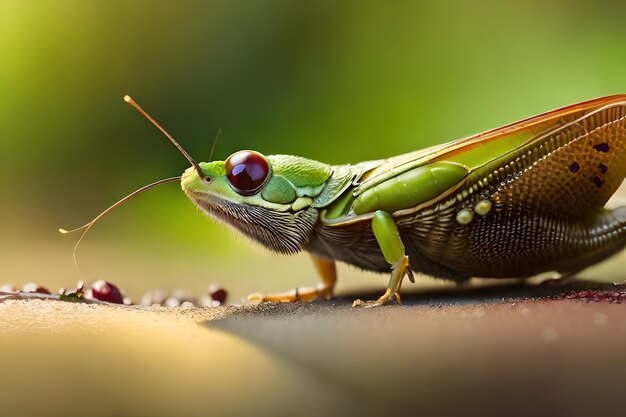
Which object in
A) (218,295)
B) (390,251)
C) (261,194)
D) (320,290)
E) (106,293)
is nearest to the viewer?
(390,251)

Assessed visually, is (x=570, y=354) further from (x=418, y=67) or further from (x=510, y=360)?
(x=418, y=67)

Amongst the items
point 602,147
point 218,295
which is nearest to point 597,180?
point 602,147

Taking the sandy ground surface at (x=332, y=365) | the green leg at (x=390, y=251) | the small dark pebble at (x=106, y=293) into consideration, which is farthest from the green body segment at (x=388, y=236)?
the small dark pebble at (x=106, y=293)

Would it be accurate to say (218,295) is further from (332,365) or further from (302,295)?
(332,365)

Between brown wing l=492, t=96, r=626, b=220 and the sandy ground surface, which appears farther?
brown wing l=492, t=96, r=626, b=220

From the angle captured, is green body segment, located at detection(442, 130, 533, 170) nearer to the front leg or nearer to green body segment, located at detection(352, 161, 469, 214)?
green body segment, located at detection(352, 161, 469, 214)

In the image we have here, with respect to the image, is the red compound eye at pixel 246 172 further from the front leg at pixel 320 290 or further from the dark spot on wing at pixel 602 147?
the dark spot on wing at pixel 602 147

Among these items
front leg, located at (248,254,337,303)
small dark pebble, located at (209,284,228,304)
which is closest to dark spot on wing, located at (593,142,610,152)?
front leg, located at (248,254,337,303)

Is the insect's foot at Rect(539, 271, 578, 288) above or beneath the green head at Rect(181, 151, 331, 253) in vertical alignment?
beneath
